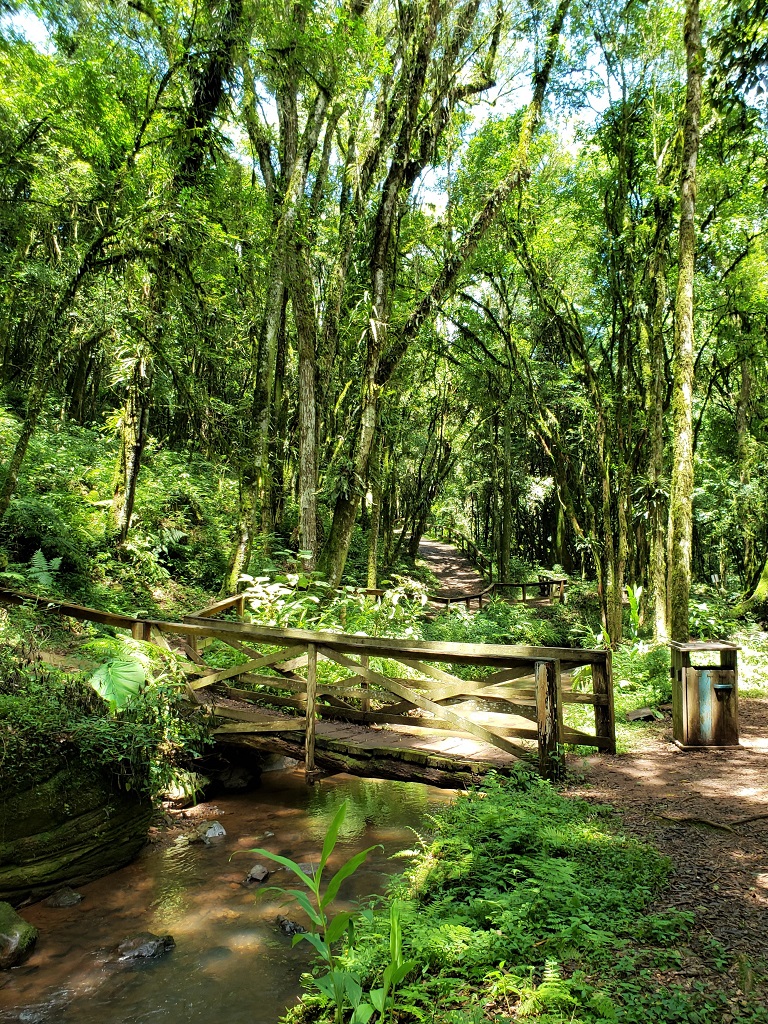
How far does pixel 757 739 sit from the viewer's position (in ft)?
24.5

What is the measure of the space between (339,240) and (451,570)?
23.7 m

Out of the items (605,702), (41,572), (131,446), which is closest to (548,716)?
(605,702)

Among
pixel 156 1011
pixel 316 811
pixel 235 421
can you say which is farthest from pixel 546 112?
pixel 156 1011

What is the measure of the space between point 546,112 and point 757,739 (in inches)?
574

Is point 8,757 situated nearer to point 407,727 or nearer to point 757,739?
point 407,727

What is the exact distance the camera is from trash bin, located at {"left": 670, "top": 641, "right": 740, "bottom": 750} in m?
7.05

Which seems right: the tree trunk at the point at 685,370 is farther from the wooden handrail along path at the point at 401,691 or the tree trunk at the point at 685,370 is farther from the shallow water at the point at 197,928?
the shallow water at the point at 197,928

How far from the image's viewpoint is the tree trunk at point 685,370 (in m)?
9.50

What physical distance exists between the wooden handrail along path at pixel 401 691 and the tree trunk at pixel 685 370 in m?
2.96

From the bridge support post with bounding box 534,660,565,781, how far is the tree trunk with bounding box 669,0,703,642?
4.27 m

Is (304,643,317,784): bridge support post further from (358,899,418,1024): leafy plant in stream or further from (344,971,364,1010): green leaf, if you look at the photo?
(344,971,364,1010): green leaf

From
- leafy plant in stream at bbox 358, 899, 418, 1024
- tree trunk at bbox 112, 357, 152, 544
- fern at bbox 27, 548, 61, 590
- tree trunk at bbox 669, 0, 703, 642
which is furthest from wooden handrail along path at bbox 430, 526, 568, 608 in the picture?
leafy plant in stream at bbox 358, 899, 418, 1024

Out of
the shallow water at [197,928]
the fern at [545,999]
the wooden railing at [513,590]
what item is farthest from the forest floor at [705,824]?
the wooden railing at [513,590]

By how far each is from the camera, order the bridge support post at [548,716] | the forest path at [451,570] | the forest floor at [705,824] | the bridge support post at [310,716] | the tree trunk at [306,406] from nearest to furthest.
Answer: the forest floor at [705,824]
the bridge support post at [548,716]
the bridge support post at [310,716]
the tree trunk at [306,406]
the forest path at [451,570]
